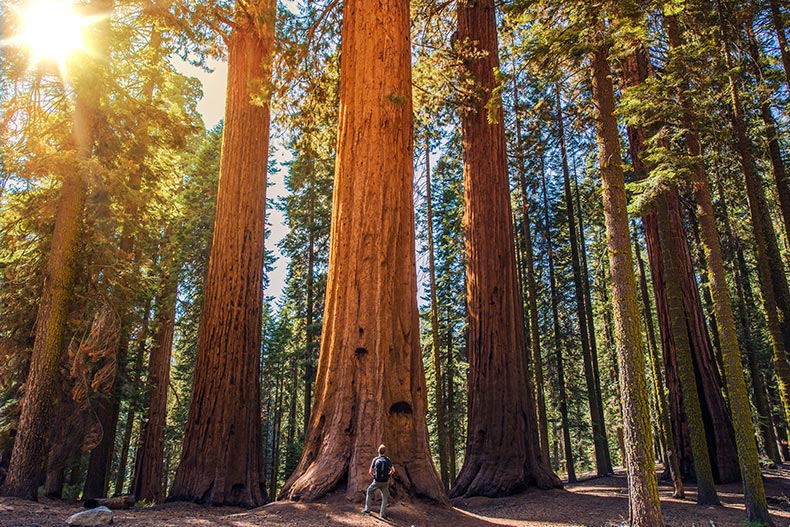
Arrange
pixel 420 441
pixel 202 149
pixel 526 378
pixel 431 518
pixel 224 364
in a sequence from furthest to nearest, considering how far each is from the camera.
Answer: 1. pixel 202 149
2. pixel 526 378
3. pixel 224 364
4. pixel 420 441
5. pixel 431 518

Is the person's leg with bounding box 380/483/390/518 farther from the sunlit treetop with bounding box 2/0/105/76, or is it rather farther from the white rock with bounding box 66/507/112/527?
Result: the sunlit treetop with bounding box 2/0/105/76

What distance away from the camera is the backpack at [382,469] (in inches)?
208

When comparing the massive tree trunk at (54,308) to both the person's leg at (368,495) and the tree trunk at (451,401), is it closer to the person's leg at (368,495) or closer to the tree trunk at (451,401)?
the person's leg at (368,495)

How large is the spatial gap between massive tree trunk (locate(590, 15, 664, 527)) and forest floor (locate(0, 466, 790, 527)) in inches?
55.5

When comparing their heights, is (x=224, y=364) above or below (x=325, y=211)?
below

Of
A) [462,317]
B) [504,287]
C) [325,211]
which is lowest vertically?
[504,287]

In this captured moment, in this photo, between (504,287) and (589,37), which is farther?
(504,287)

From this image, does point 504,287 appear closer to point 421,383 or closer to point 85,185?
point 421,383

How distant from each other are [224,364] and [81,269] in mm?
4994

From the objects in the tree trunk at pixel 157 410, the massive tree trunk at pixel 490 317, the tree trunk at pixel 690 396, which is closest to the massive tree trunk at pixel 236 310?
the massive tree trunk at pixel 490 317

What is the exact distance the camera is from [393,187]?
6.81m

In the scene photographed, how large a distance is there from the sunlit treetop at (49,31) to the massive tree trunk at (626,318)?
10199mm

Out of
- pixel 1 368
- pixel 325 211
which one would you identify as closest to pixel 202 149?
pixel 325 211

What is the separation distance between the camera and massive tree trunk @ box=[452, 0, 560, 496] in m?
9.20
